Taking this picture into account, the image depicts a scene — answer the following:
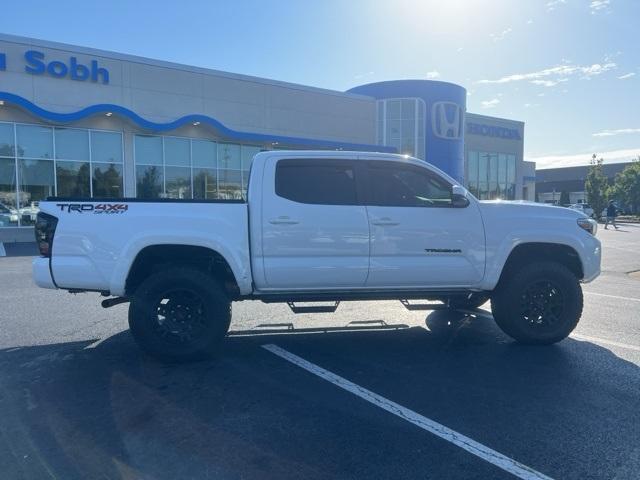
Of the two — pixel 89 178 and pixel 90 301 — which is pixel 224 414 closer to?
pixel 90 301

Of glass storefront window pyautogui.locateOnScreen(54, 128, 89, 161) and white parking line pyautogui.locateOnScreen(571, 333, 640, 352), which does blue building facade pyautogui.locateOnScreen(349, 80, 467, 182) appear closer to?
glass storefront window pyautogui.locateOnScreen(54, 128, 89, 161)

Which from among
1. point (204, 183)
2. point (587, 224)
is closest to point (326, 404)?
point (587, 224)

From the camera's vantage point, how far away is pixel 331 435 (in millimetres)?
3465

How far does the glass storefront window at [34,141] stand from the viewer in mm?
18703

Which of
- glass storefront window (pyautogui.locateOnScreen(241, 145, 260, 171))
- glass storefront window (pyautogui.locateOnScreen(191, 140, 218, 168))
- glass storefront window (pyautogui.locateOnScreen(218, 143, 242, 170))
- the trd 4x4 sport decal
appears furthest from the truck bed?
glass storefront window (pyautogui.locateOnScreen(241, 145, 260, 171))

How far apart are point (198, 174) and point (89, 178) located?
4.60m

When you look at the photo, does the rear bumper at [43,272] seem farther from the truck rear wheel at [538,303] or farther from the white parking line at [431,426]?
the truck rear wheel at [538,303]

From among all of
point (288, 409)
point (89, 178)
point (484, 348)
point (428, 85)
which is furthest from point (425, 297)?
point (428, 85)

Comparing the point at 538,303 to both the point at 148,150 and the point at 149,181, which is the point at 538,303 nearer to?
the point at 149,181

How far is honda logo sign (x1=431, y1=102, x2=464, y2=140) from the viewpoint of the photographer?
3241 cm

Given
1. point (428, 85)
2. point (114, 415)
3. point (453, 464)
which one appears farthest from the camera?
point (428, 85)

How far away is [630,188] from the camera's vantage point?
52.4 m

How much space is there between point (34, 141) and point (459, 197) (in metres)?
18.8

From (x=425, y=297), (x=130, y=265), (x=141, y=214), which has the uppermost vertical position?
(x=141, y=214)
